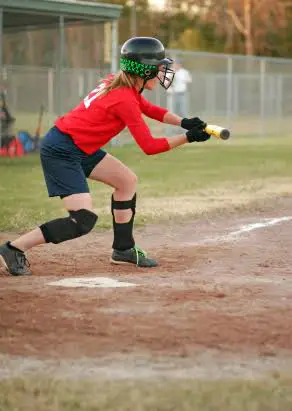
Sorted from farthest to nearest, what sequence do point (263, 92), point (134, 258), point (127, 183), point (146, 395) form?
point (263, 92) → point (134, 258) → point (127, 183) → point (146, 395)

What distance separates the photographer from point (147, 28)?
7325 centimetres

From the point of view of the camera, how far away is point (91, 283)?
7422 mm

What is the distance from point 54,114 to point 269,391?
65.5 feet

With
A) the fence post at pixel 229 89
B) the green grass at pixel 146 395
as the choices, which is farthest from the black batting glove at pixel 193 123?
the fence post at pixel 229 89

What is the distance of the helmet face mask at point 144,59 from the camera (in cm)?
767

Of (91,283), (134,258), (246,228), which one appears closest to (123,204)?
(134,258)

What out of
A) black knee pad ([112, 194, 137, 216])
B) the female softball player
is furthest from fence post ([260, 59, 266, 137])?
the female softball player

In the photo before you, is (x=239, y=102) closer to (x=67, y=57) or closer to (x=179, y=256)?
(x=67, y=57)

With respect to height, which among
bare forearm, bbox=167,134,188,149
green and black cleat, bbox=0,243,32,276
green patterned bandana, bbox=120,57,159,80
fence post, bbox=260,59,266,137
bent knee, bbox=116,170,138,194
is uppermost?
green patterned bandana, bbox=120,57,159,80

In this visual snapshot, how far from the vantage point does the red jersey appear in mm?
7547

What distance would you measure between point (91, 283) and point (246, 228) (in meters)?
3.50

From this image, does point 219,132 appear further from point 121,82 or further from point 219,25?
point 219,25

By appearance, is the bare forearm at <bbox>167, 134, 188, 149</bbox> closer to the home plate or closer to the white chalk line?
the home plate

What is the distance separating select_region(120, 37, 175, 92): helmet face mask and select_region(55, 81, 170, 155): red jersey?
15 cm
